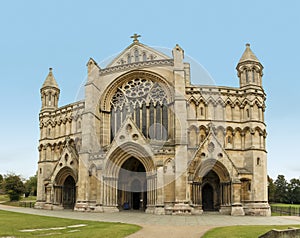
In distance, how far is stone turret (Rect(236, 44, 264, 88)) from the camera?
41.7 meters

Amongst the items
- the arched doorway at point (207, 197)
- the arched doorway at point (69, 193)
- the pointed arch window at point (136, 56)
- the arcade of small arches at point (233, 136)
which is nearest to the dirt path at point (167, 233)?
the arcade of small arches at point (233, 136)

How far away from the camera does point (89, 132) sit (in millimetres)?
40844

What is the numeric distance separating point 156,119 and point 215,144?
7.78 metres

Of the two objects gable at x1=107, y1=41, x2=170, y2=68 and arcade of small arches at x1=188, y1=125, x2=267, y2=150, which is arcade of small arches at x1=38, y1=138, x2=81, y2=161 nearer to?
gable at x1=107, y1=41, x2=170, y2=68

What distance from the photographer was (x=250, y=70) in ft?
137

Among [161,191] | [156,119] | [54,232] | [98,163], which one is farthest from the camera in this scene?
[156,119]

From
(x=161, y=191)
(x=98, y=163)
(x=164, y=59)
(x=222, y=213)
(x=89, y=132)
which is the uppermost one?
(x=164, y=59)

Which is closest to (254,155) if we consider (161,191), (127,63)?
(161,191)

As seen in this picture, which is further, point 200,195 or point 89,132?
point 89,132

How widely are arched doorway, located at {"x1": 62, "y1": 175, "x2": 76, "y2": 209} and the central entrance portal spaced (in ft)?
25.8

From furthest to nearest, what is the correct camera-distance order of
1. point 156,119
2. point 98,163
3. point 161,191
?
point 156,119
point 98,163
point 161,191

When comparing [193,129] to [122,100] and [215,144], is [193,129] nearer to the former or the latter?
[215,144]

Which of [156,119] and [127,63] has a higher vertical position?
[127,63]

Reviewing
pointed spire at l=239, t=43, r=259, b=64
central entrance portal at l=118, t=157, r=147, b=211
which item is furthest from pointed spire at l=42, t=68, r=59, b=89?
pointed spire at l=239, t=43, r=259, b=64
